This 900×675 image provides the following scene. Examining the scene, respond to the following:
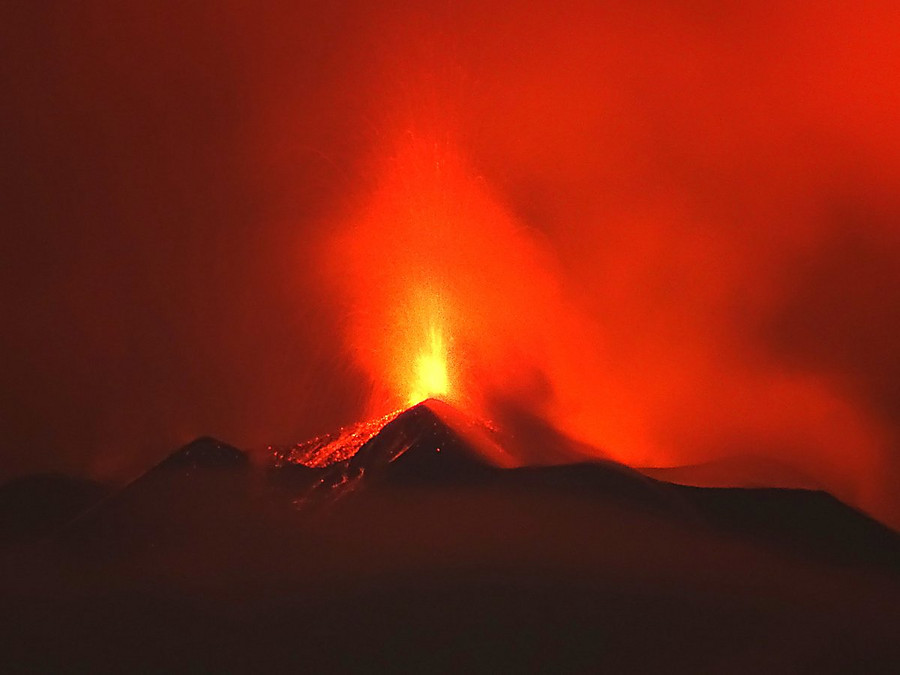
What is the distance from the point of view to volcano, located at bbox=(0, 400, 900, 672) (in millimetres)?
11242

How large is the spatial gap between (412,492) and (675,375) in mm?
8326

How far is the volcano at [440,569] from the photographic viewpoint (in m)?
11.2

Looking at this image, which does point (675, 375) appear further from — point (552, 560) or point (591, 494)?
point (552, 560)

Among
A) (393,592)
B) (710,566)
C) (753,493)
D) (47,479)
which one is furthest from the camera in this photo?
(47,479)

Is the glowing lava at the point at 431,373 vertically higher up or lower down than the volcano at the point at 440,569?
higher up

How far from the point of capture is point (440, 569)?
41.0ft

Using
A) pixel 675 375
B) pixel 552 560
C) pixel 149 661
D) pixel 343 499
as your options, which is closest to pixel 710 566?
pixel 552 560

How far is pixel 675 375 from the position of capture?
21.5m

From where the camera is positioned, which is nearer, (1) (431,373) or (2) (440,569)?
(2) (440,569)

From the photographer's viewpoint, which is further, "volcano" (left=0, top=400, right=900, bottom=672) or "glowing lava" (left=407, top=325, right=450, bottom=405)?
"glowing lava" (left=407, top=325, right=450, bottom=405)

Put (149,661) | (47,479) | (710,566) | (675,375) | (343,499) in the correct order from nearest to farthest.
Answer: (149,661) < (710,566) < (343,499) < (47,479) < (675,375)

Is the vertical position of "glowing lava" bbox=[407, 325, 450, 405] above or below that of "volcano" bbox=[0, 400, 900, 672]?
above

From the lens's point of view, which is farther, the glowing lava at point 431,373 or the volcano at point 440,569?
the glowing lava at point 431,373

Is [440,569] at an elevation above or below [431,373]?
below
